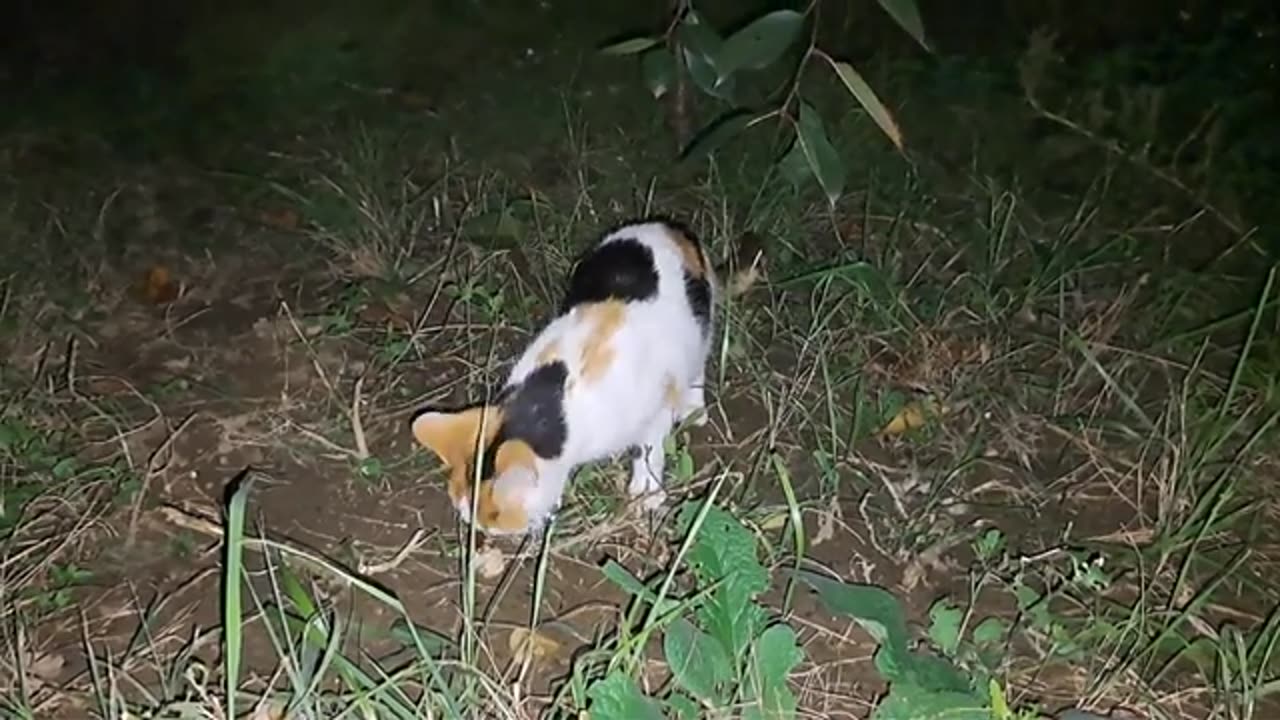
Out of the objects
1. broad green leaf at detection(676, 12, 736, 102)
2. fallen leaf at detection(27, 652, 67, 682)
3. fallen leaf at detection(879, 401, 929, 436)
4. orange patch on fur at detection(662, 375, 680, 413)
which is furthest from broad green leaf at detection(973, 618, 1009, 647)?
fallen leaf at detection(27, 652, 67, 682)

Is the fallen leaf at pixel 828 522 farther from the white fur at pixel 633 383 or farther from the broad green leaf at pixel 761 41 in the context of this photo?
the broad green leaf at pixel 761 41

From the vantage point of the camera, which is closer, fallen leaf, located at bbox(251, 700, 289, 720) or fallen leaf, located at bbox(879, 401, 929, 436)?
fallen leaf, located at bbox(251, 700, 289, 720)

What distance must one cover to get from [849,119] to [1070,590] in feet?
6.06

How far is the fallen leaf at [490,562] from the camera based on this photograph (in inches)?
106

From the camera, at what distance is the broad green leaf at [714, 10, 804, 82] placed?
2.10m

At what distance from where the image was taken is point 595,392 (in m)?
2.66

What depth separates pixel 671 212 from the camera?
3.85m

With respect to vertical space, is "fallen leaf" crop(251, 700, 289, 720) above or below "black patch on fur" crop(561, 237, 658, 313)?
below

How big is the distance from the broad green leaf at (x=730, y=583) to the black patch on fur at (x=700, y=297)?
0.87 m

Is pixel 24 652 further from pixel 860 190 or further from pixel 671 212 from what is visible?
pixel 860 190

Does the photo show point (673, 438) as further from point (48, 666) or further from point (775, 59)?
point (48, 666)

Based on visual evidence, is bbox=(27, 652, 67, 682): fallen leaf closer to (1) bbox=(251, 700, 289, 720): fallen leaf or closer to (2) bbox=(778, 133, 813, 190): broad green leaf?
(1) bbox=(251, 700, 289, 720): fallen leaf

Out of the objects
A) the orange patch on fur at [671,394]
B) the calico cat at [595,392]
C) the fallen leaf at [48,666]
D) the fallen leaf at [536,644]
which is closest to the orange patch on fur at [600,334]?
the calico cat at [595,392]

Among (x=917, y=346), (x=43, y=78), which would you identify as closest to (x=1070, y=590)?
(x=917, y=346)
